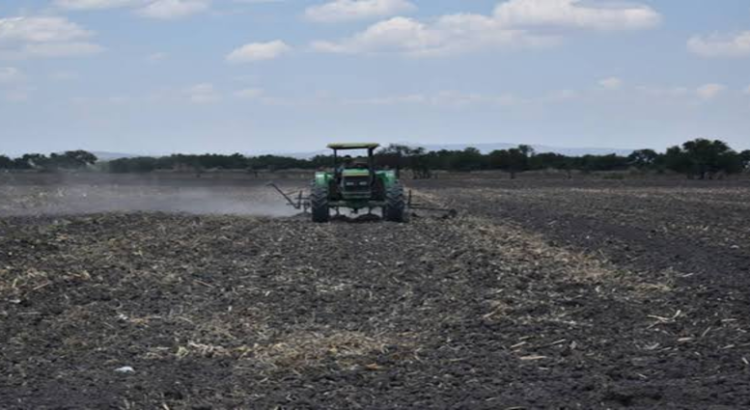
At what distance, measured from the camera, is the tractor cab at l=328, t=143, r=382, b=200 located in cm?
2524

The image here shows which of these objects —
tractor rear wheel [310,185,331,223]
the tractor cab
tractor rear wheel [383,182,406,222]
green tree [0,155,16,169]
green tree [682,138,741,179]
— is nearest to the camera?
tractor rear wheel [383,182,406,222]

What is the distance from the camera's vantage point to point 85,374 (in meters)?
8.24

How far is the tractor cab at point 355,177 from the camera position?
25239mm

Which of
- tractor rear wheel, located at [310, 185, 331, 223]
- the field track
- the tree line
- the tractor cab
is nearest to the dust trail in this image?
the tractor cab

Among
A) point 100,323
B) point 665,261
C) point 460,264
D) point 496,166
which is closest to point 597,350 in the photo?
point 100,323

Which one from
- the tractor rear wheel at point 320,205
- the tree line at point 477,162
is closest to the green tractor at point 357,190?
the tractor rear wheel at point 320,205

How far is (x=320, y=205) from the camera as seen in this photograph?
24.5 meters

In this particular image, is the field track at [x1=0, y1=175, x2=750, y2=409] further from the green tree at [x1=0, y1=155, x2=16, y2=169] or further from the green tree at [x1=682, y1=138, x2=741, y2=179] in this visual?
the green tree at [x1=0, y1=155, x2=16, y2=169]

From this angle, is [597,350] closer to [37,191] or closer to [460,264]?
[460,264]

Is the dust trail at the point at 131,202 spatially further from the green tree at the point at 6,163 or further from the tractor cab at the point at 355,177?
the green tree at the point at 6,163

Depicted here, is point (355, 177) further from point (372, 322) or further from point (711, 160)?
point (711, 160)

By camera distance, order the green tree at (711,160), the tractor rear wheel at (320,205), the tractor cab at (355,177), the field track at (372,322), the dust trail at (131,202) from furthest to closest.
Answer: the green tree at (711,160) → the dust trail at (131,202) → the tractor cab at (355,177) → the tractor rear wheel at (320,205) → the field track at (372,322)

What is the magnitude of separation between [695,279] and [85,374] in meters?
7.98

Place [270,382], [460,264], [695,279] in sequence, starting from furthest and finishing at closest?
[460,264] < [695,279] < [270,382]
